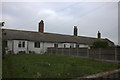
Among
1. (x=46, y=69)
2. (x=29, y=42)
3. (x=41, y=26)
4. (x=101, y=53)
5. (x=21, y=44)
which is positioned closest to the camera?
(x=46, y=69)

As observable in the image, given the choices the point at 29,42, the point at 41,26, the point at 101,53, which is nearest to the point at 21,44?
the point at 29,42

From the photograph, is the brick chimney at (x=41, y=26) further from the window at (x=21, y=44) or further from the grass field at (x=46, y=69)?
the grass field at (x=46, y=69)

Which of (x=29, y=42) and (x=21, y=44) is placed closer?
(x=21, y=44)

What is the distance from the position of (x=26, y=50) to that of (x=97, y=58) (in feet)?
46.9

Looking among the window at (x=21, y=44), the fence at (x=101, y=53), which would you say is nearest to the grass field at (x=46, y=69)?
the fence at (x=101, y=53)

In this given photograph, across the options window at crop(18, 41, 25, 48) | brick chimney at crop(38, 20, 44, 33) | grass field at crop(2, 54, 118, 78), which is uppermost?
brick chimney at crop(38, 20, 44, 33)

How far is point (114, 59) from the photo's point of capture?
44.4 ft

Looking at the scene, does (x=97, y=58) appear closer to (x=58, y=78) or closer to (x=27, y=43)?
(x=58, y=78)

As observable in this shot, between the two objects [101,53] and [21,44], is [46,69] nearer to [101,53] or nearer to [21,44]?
[101,53]

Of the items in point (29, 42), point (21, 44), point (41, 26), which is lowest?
point (21, 44)

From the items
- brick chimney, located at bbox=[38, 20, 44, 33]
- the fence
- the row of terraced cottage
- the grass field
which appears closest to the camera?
the grass field

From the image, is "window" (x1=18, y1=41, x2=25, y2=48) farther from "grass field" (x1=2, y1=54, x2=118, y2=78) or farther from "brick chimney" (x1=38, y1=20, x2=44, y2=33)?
"grass field" (x1=2, y1=54, x2=118, y2=78)

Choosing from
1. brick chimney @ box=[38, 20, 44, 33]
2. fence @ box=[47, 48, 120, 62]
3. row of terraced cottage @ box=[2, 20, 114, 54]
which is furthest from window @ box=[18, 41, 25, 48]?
fence @ box=[47, 48, 120, 62]

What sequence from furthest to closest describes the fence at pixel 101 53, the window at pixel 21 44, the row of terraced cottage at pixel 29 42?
1. the window at pixel 21 44
2. the row of terraced cottage at pixel 29 42
3. the fence at pixel 101 53
